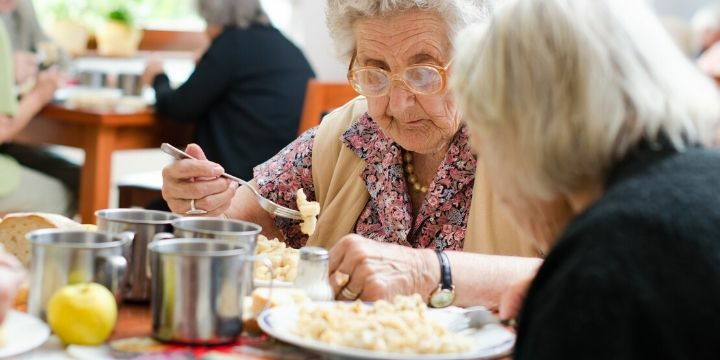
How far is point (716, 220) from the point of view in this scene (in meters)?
1.12

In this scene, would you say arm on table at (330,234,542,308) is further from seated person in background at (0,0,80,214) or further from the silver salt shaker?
seated person in background at (0,0,80,214)

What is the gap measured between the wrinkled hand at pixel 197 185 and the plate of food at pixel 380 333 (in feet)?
2.05

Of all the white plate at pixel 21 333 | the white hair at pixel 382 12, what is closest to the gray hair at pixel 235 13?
the white hair at pixel 382 12

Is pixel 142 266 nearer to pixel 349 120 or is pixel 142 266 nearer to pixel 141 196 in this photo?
pixel 349 120

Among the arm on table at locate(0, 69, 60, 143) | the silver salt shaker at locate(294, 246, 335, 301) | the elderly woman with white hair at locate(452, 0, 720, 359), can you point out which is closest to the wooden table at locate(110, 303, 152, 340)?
the silver salt shaker at locate(294, 246, 335, 301)

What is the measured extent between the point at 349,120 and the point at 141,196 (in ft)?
5.97

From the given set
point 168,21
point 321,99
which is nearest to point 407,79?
point 321,99

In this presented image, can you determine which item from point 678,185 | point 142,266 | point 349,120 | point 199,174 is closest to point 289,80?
point 349,120

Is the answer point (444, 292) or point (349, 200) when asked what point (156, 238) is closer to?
point (444, 292)

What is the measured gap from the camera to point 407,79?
208 centimetres

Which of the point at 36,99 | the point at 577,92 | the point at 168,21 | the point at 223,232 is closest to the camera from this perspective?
the point at 577,92

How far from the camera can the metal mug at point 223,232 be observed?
1.48 m

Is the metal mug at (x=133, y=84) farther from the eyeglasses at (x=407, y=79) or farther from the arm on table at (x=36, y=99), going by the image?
the eyeglasses at (x=407, y=79)

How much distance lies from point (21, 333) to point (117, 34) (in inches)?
170
